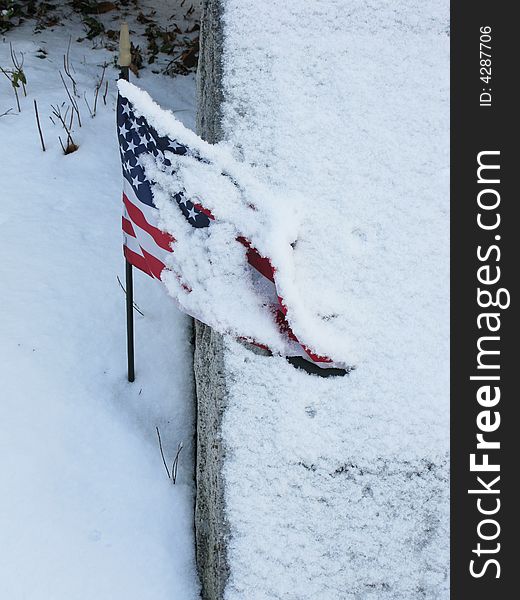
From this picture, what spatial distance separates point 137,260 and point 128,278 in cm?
24

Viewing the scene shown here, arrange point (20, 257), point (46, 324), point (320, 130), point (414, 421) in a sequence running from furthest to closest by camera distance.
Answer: point (20, 257), point (46, 324), point (320, 130), point (414, 421)

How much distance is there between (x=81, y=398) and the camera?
2.84 m

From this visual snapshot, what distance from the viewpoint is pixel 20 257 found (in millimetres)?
3270

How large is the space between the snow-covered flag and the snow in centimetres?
28

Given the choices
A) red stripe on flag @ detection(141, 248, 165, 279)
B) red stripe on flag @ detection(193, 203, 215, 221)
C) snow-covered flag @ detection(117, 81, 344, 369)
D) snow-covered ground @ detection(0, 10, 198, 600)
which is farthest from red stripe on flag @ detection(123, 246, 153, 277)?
snow-covered ground @ detection(0, 10, 198, 600)

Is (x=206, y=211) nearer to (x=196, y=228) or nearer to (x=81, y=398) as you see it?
(x=196, y=228)

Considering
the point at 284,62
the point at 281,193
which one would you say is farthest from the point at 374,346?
the point at 284,62

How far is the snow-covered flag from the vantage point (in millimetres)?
2018

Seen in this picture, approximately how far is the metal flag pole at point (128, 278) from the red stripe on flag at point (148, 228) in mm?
249

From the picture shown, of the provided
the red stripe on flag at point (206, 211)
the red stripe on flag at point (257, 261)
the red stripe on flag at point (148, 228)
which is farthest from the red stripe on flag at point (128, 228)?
the red stripe on flag at point (257, 261)

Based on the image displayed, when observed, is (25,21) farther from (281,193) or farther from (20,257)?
(281,193)

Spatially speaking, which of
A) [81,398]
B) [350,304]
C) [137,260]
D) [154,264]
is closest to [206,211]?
[154,264]

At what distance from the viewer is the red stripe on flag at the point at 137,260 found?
2.40 m

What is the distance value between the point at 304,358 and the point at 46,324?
1.43 m
